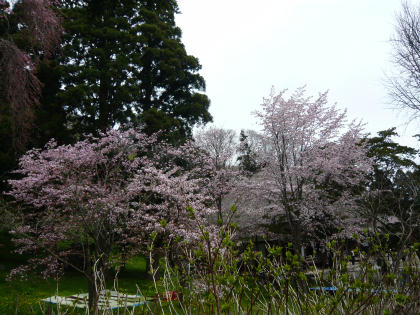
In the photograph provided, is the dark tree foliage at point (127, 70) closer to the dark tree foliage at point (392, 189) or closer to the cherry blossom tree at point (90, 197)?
the cherry blossom tree at point (90, 197)

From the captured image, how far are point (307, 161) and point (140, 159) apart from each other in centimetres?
586

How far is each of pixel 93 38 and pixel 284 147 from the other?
10.2 m

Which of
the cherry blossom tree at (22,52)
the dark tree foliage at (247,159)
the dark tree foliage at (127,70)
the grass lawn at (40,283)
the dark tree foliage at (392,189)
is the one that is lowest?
the grass lawn at (40,283)

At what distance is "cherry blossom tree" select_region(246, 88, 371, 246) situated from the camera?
431 inches

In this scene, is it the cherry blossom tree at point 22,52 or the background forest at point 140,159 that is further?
the background forest at point 140,159

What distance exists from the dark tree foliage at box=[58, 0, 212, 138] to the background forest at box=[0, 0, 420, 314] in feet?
0.23

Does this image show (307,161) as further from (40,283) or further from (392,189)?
(40,283)

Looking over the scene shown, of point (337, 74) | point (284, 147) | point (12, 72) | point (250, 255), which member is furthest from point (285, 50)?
point (250, 255)

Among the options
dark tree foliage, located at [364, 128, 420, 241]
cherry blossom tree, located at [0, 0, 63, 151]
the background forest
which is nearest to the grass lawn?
the background forest

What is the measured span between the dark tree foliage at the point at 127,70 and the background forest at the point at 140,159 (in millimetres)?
70

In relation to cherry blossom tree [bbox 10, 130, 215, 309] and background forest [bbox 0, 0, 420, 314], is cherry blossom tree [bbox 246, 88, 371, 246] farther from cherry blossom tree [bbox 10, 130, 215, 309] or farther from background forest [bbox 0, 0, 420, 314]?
cherry blossom tree [bbox 10, 130, 215, 309]

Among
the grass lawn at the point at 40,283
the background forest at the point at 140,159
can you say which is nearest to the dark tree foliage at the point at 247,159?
the background forest at the point at 140,159

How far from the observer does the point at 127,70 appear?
14.8m

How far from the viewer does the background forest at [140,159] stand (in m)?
8.67
